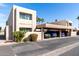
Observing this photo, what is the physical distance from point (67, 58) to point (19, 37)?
14.8 metres

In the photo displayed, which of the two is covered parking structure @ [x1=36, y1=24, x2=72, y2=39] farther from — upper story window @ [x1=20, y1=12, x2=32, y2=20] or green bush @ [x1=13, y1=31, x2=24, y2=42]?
green bush @ [x1=13, y1=31, x2=24, y2=42]

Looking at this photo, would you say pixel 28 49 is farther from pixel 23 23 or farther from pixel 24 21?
pixel 24 21

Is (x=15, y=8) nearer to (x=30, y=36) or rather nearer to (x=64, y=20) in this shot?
(x=30, y=36)

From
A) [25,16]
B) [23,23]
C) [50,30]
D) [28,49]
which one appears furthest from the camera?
[50,30]

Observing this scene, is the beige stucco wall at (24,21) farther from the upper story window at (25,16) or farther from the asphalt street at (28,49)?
the asphalt street at (28,49)

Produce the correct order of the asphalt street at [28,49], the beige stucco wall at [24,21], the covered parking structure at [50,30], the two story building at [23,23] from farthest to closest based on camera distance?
1. the covered parking structure at [50,30]
2. the beige stucco wall at [24,21]
3. the two story building at [23,23]
4. the asphalt street at [28,49]

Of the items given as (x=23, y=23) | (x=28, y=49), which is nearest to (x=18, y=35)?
(x=23, y=23)

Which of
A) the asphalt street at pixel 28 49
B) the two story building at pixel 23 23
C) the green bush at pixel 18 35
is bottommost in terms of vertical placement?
the asphalt street at pixel 28 49

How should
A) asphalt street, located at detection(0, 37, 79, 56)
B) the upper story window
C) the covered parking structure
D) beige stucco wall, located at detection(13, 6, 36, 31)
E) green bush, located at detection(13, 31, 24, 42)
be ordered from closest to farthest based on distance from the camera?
asphalt street, located at detection(0, 37, 79, 56), green bush, located at detection(13, 31, 24, 42), beige stucco wall, located at detection(13, 6, 36, 31), the upper story window, the covered parking structure

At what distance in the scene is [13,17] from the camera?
28297mm

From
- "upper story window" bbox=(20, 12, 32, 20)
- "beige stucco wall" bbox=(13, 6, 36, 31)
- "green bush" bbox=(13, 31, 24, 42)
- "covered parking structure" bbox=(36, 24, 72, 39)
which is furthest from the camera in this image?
"covered parking structure" bbox=(36, 24, 72, 39)

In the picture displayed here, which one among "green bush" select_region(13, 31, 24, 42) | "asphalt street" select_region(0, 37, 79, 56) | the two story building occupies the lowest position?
"asphalt street" select_region(0, 37, 79, 56)

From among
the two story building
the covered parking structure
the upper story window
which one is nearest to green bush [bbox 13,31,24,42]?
the two story building

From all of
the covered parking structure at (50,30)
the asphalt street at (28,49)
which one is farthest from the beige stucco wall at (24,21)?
Answer: the asphalt street at (28,49)
